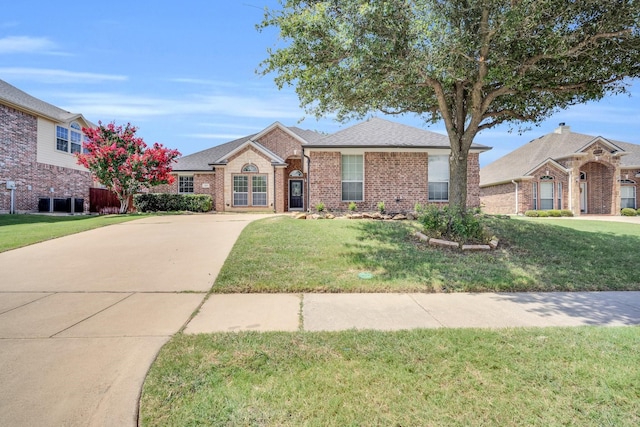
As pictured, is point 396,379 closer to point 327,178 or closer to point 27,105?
point 327,178

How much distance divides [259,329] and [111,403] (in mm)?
1566

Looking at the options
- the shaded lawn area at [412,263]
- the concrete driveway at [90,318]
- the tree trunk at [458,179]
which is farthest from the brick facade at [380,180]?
the concrete driveway at [90,318]

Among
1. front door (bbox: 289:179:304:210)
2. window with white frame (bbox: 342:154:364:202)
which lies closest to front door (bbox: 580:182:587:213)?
window with white frame (bbox: 342:154:364:202)

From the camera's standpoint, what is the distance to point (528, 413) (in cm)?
227

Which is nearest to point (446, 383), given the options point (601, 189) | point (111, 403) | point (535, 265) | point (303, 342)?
point (303, 342)

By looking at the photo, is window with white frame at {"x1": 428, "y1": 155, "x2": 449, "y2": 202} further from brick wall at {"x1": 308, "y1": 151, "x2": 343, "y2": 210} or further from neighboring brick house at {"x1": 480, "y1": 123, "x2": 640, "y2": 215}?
neighboring brick house at {"x1": 480, "y1": 123, "x2": 640, "y2": 215}

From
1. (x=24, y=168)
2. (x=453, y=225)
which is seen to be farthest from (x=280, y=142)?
(x=453, y=225)

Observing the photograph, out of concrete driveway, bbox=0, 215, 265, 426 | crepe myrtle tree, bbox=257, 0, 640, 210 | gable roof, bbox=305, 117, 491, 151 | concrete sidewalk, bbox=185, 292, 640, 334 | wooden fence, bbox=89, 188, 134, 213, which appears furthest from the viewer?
wooden fence, bbox=89, 188, 134, 213

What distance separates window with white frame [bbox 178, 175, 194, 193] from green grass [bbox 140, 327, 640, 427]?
838 inches

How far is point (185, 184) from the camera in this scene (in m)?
22.9

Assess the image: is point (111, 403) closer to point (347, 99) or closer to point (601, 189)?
point (347, 99)

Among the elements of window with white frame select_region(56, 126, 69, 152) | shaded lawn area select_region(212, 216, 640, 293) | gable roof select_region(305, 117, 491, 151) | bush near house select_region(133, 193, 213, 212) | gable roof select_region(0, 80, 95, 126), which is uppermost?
gable roof select_region(0, 80, 95, 126)

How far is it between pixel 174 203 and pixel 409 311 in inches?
771

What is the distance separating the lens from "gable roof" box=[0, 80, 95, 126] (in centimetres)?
1712
